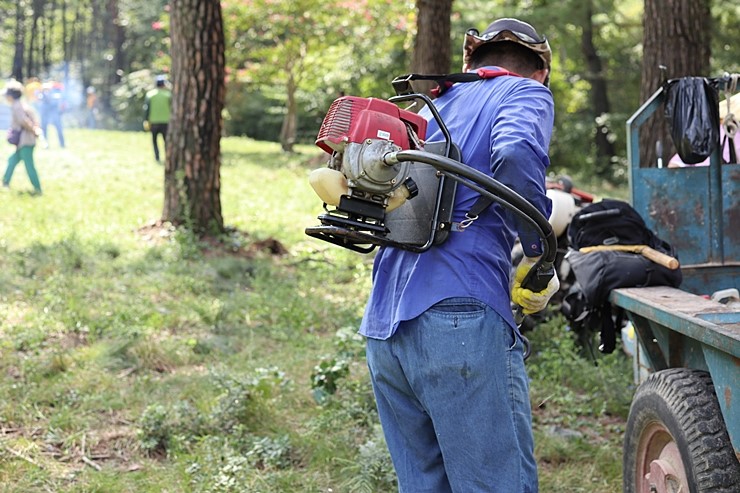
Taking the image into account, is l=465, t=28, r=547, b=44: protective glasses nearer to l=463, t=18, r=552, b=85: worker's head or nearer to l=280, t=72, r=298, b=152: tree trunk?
l=463, t=18, r=552, b=85: worker's head

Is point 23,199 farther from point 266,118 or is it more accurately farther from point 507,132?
point 266,118

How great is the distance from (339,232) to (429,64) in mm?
7920

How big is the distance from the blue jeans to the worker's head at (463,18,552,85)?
0.86 m

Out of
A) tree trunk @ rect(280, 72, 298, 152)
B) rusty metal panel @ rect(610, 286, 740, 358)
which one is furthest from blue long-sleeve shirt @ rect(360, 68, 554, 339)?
tree trunk @ rect(280, 72, 298, 152)

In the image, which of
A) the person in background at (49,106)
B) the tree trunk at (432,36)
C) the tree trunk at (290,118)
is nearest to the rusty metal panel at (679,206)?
the tree trunk at (432,36)

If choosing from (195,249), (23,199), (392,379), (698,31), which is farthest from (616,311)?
(23,199)

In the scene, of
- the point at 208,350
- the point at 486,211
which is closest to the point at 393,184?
the point at 486,211

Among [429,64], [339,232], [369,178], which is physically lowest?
[339,232]

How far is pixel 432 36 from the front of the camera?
10109 mm

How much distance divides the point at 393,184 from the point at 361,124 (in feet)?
0.62

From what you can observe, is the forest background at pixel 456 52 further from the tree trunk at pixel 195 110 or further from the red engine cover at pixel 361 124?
the red engine cover at pixel 361 124

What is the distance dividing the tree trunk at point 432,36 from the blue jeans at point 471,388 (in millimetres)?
7765

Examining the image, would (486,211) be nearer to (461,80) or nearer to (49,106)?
(461,80)

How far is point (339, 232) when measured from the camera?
8.27ft
